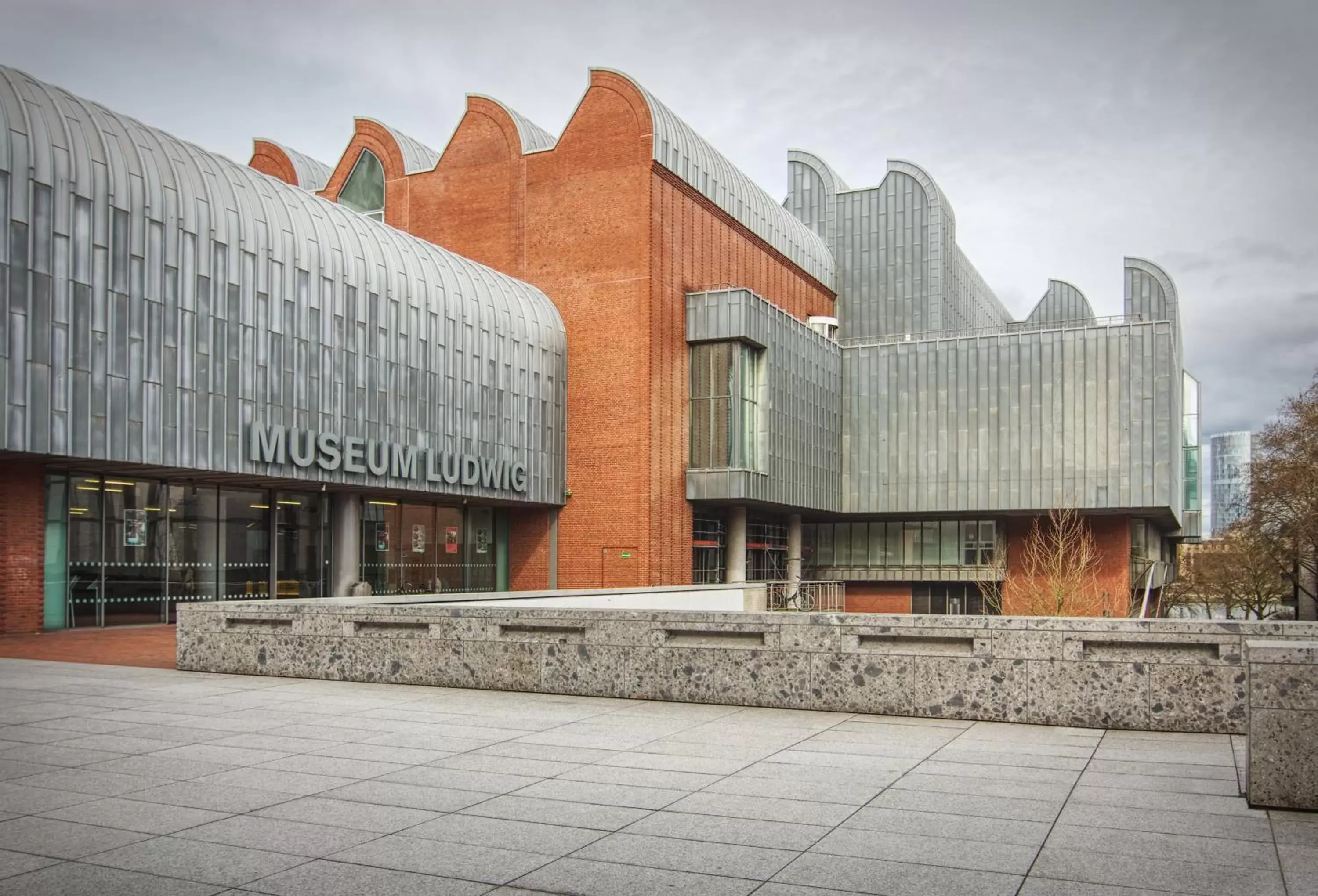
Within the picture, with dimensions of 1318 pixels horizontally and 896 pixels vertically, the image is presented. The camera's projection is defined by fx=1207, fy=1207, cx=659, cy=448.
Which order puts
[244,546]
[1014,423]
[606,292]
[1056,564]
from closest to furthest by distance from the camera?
[244,546] → [1056,564] → [606,292] → [1014,423]

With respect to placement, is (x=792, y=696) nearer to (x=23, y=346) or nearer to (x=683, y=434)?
(x=23, y=346)

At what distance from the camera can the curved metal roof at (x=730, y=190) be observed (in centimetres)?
4397

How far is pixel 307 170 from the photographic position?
55219 mm

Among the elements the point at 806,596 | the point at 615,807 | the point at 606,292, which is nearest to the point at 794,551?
the point at 806,596

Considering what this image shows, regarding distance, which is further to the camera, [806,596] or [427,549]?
[806,596]

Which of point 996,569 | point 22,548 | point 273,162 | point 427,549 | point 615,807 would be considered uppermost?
point 273,162

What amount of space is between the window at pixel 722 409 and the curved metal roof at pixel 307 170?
20236 millimetres

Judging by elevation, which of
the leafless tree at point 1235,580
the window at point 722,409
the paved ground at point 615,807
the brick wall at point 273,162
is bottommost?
the leafless tree at point 1235,580

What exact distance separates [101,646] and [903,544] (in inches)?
1641

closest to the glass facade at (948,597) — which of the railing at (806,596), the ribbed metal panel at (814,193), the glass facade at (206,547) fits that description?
the railing at (806,596)

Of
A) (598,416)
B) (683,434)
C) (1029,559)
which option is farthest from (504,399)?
(1029,559)

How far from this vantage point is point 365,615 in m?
15.0

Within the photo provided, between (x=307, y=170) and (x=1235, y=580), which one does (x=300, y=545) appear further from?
(x=1235, y=580)

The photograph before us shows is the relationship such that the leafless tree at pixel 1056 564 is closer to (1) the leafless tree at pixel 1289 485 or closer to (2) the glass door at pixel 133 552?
(1) the leafless tree at pixel 1289 485
